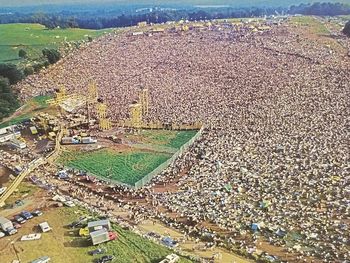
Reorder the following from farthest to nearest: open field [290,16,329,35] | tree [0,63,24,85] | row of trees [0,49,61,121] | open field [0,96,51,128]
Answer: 1. open field [290,16,329,35]
2. tree [0,63,24,85]
3. row of trees [0,49,61,121]
4. open field [0,96,51,128]

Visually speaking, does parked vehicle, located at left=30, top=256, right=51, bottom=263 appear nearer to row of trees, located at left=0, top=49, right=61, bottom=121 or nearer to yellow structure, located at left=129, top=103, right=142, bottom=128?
yellow structure, located at left=129, top=103, right=142, bottom=128

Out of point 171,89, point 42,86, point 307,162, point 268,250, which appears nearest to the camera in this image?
point 268,250

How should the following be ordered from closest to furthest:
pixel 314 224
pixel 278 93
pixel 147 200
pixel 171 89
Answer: pixel 314 224 → pixel 147 200 → pixel 278 93 → pixel 171 89

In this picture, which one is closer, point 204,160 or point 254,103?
point 204,160

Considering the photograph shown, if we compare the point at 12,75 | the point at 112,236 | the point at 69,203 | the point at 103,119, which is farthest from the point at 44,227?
the point at 12,75

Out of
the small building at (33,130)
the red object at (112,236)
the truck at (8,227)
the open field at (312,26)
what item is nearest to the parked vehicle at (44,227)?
the truck at (8,227)

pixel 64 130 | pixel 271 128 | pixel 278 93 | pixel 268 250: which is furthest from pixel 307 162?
pixel 64 130

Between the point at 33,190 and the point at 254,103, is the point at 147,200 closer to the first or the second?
the point at 33,190

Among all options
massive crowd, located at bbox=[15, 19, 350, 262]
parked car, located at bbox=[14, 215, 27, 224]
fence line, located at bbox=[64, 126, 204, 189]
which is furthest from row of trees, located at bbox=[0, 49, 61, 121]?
parked car, located at bbox=[14, 215, 27, 224]
